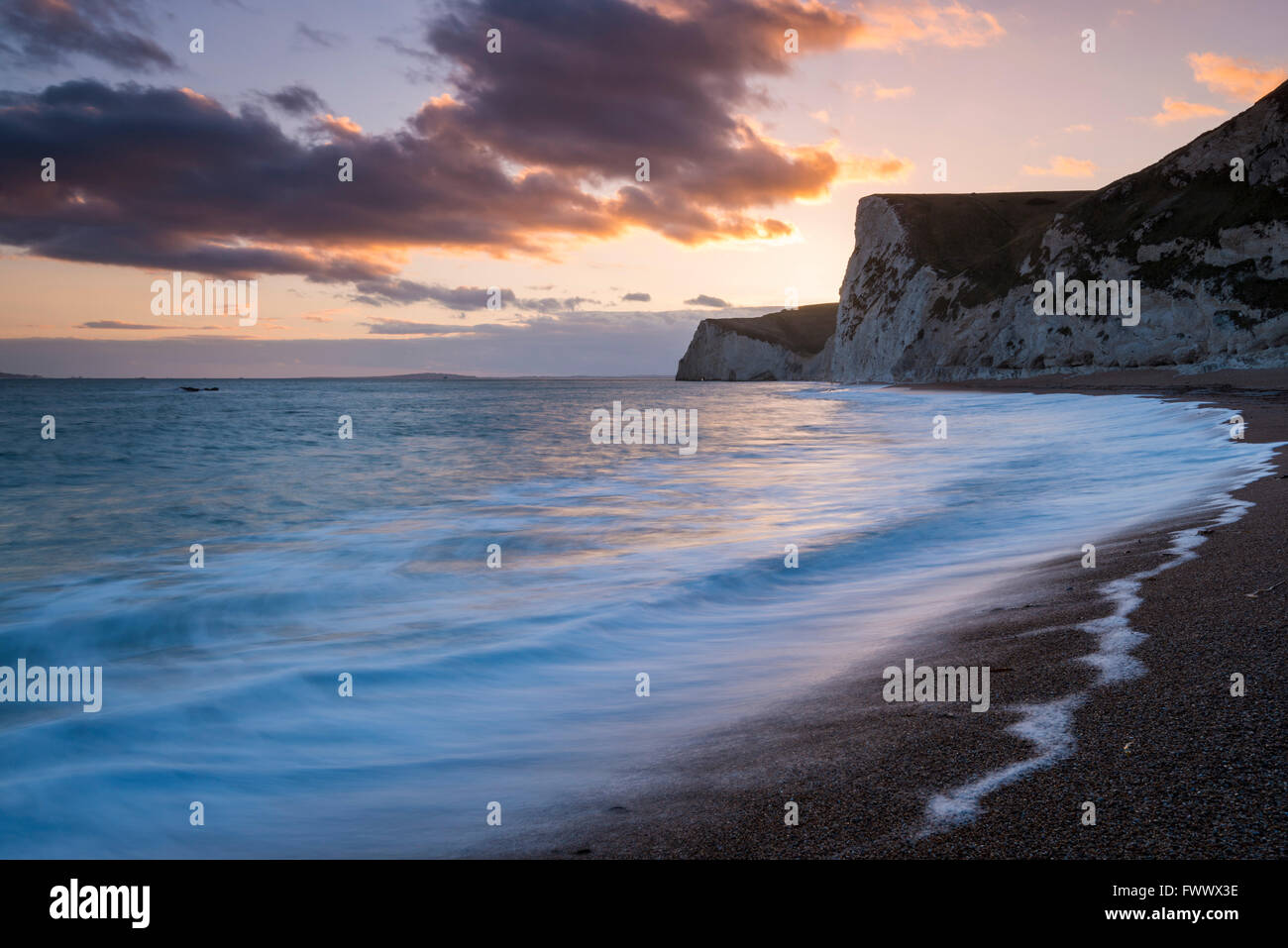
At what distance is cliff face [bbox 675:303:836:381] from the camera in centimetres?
13875

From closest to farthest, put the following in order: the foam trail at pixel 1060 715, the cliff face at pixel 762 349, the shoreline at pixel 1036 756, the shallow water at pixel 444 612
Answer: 1. the shoreline at pixel 1036 756
2. the foam trail at pixel 1060 715
3. the shallow water at pixel 444 612
4. the cliff face at pixel 762 349

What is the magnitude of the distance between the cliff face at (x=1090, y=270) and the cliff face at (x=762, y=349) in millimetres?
45492

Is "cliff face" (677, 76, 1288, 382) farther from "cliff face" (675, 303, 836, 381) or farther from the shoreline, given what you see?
"cliff face" (675, 303, 836, 381)

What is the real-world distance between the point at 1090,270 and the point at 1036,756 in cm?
6126

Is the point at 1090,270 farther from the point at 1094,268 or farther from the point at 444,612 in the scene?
the point at 444,612

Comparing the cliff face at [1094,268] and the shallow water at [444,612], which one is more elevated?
the cliff face at [1094,268]

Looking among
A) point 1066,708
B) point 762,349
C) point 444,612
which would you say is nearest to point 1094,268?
point 444,612

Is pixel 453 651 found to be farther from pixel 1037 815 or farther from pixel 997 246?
pixel 997 246

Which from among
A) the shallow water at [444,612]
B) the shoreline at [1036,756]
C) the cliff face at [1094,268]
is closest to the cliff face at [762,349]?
the cliff face at [1094,268]

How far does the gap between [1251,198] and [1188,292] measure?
231 inches

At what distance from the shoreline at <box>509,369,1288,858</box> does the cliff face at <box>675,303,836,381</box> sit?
416ft

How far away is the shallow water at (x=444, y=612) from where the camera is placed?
384 cm

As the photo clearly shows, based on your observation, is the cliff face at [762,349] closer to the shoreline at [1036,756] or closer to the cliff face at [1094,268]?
the cliff face at [1094,268]
